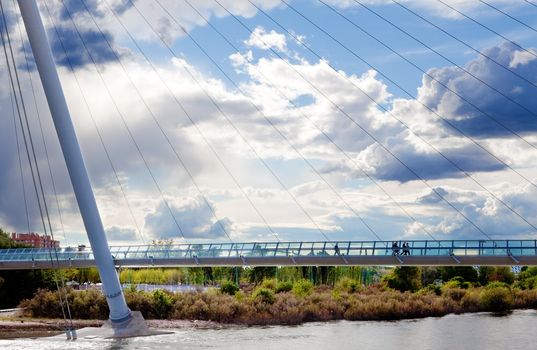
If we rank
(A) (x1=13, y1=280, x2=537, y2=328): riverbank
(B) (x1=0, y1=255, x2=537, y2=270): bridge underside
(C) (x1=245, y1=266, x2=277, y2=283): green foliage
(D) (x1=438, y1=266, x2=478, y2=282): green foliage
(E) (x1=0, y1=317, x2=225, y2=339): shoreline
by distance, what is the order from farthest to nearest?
(C) (x1=245, y1=266, x2=277, y2=283): green foliage < (D) (x1=438, y1=266, x2=478, y2=282): green foliage < (A) (x1=13, y1=280, x2=537, y2=328): riverbank < (E) (x1=0, y1=317, x2=225, y2=339): shoreline < (B) (x1=0, y1=255, x2=537, y2=270): bridge underside

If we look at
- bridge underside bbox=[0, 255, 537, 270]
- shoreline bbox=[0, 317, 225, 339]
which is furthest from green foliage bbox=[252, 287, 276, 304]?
bridge underside bbox=[0, 255, 537, 270]

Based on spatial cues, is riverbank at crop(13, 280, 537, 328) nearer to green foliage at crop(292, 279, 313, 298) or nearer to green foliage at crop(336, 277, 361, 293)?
green foliage at crop(292, 279, 313, 298)

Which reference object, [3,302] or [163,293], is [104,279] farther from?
[3,302]

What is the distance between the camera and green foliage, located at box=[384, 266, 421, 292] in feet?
260

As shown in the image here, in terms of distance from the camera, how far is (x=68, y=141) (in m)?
46.0

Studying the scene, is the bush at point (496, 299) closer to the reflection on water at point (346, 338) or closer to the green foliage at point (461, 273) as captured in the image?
the reflection on water at point (346, 338)

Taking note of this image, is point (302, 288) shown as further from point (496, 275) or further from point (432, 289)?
point (496, 275)

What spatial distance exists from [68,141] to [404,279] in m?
42.6

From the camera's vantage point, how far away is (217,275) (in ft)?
300

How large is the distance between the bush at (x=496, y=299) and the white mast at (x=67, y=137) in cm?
3564

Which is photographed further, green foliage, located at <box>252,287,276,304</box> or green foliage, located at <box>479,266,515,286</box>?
green foliage, located at <box>479,266,515,286</box>

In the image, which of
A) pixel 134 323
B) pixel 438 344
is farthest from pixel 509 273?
pixel 134 323

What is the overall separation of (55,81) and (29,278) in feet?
125

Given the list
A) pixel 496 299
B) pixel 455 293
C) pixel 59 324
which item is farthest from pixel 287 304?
pixel 496 299
